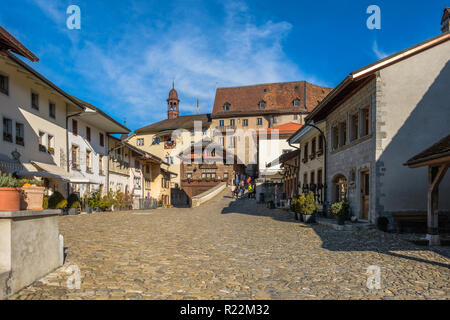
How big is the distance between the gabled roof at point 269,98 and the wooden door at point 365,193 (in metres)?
49.1

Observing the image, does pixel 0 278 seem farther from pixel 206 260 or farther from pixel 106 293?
pixel 206 260

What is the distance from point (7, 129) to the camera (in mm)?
18000

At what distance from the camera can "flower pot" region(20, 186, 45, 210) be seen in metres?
5.44

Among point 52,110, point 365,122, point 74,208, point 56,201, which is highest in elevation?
point 52,110

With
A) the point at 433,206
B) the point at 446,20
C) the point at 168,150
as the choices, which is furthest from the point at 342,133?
the point at 168,150

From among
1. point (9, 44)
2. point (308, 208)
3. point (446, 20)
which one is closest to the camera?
point (9, 44)

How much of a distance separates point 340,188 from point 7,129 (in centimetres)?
1648

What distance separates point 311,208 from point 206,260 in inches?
406

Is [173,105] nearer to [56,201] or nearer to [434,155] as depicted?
[56,201]

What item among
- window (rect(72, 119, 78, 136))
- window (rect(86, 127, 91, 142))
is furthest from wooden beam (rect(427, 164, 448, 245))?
window (rect(86, 127, 91, 142))

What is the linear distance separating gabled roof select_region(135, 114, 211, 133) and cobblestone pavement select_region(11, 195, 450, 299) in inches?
2322

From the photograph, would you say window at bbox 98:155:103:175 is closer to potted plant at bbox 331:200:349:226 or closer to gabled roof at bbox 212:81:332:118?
potted plant at bbox 331:200:349:226

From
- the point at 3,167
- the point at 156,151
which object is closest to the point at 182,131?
the point at 156,151

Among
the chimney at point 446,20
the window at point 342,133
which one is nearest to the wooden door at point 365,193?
the window at point 342,133
